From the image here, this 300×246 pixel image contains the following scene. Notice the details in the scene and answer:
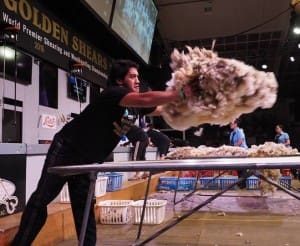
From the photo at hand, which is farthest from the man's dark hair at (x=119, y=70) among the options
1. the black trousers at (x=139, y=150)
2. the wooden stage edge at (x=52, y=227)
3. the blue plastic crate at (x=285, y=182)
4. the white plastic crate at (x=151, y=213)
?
the black trousers at (x=139, y=150)

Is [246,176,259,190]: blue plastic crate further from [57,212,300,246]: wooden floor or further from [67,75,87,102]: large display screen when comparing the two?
[67,75,87,102]: large display screen

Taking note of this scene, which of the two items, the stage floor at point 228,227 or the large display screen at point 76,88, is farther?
the large display screen at point 76,88

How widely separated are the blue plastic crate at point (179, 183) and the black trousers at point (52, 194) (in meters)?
5.14

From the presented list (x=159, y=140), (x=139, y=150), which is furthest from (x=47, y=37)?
(x=159, y=140)

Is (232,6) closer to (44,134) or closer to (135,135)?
(135,135)

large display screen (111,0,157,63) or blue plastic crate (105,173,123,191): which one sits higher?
large display screen (111,0,157,63)

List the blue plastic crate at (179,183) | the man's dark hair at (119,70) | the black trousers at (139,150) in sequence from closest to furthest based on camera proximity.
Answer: the man's dark hair at (119,70) → the black trousers at (139,150) → the blue plastic crate at (179,183)

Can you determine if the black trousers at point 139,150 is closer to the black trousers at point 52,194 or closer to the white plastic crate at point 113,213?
the white plastic crate at point 113,213

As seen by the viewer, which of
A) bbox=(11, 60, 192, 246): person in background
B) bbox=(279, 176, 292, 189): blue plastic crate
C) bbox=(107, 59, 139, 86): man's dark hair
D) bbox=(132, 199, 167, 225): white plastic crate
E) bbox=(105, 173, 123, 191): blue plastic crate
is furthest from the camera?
bbox=(279, 176, 292, 189): blue plastic crate

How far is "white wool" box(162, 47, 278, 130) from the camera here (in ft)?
6.70

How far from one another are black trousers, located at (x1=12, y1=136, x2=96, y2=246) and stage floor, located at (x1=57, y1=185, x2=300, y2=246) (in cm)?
125

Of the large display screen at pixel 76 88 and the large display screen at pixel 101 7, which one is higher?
the large display screen at pixel 101 7

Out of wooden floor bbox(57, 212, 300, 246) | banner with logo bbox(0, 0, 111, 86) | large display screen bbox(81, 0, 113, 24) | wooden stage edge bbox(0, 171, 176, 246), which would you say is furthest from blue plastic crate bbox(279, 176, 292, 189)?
banner with logo bbox(0, 0, 111, 86)

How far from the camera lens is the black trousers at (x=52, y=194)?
7.73 feet
